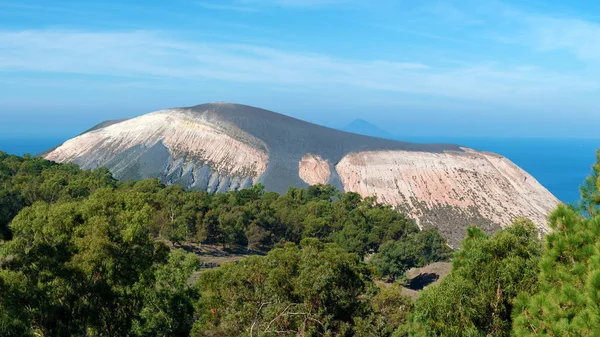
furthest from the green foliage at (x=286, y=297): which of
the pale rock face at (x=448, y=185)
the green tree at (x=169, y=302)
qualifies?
the pale rock face at (x=448, y=185)

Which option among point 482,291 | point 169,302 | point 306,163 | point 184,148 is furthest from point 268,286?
point 184,148

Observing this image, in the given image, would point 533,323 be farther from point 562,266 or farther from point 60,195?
point 60,195

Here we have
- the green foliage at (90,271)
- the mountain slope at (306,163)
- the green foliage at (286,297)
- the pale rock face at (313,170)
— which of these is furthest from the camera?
the pale rock face at (313,170)

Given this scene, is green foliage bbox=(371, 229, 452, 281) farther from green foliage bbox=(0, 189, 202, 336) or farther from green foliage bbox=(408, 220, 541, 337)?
green foliage bbox=(408, 220, 541, 337)

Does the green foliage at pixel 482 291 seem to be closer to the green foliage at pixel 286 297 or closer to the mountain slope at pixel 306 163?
the green foliage at pixel 286 297

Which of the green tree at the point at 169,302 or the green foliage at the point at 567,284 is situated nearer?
the green foliage at the point at 567,284

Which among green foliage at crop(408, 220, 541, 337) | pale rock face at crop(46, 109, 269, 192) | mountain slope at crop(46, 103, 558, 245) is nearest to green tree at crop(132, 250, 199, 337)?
green foliage at crop(408, 220, 541, 337)
